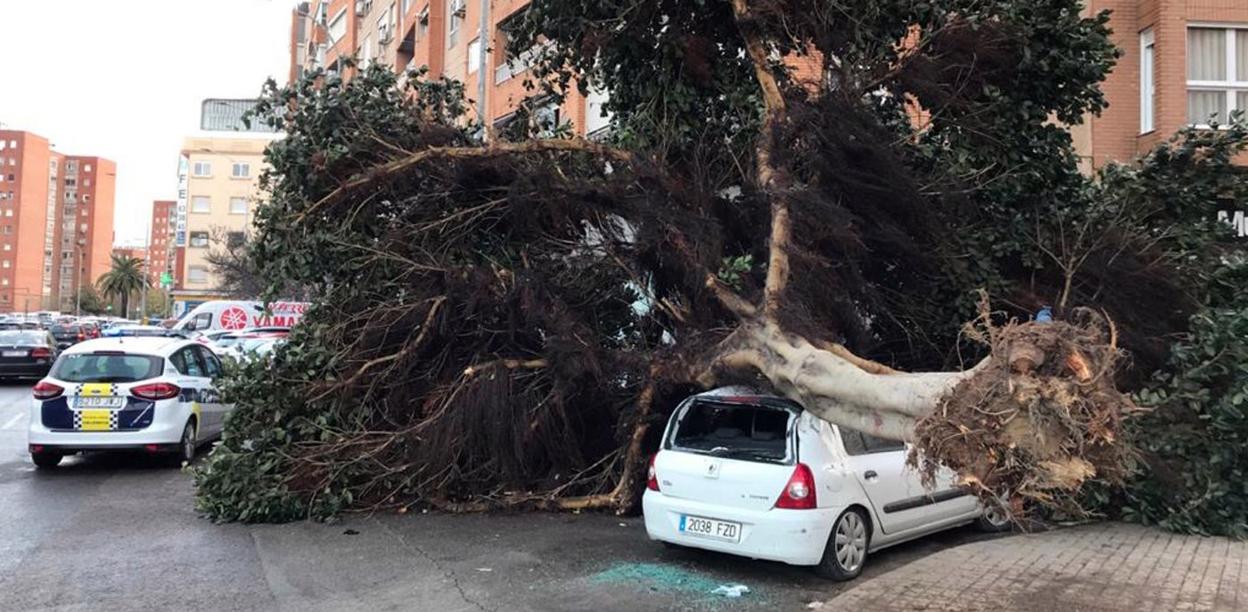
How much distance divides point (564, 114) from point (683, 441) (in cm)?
1712

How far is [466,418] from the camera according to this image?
8375mm

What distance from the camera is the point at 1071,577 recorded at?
21.8ft

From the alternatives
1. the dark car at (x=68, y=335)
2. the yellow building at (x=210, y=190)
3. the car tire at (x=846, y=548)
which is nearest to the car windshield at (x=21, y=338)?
the dark car at (x=68, y=335)

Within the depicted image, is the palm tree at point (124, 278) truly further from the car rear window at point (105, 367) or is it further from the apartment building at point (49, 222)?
the car rear window at point (105, 367)

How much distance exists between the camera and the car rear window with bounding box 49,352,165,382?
Result: 10.7 metres

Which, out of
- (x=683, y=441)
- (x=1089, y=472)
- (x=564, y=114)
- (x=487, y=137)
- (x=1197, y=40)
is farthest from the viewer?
(x=564, y=114)

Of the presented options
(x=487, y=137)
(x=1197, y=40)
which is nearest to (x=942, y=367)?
(x=487, y=137)

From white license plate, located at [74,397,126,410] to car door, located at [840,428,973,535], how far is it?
8.60 metres

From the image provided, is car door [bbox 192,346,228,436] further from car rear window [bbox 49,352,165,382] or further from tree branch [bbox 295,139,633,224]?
tree branch [bbox 295,139,633,224]

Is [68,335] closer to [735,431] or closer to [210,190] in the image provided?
[735,431]

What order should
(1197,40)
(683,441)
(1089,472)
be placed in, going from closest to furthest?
(1089,472) < (683,441) < (1197,40)

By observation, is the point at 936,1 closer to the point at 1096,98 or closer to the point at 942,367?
the point at 1096,98

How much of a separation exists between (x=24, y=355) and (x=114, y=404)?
603 inches

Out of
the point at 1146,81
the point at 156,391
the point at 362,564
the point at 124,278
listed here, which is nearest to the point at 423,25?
the point at 1146,81
